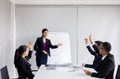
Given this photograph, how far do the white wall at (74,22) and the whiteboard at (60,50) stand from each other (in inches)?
11.2

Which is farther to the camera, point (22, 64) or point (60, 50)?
point (60, 50)

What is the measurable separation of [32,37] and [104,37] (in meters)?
2.09

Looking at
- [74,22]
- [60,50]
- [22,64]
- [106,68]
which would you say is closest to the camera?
[106,68]

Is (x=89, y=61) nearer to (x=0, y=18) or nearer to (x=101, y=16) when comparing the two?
(x=101, y=16)

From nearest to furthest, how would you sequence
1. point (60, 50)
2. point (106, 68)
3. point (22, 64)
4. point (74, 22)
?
point (106, 68) < point (22, 64) < point (60, 50) < point (74, 22)

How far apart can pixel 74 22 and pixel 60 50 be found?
0.94 metres

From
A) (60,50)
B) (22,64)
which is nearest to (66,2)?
(60,50)

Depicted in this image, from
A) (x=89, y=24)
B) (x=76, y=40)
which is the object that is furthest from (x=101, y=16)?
(x=76, y=40)

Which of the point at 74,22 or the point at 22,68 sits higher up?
the point at 74,22

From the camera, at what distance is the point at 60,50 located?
5.93 metres

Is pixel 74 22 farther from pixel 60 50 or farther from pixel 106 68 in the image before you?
pixel 106 68

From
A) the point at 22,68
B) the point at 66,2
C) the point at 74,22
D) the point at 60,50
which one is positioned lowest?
the point at 22,68

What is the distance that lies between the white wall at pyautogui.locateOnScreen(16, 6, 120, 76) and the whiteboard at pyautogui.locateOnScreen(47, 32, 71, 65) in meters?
0.28

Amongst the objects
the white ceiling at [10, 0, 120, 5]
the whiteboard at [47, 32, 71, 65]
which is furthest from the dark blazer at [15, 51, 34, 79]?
the white ceiling at [10, 0, 120, 5]
